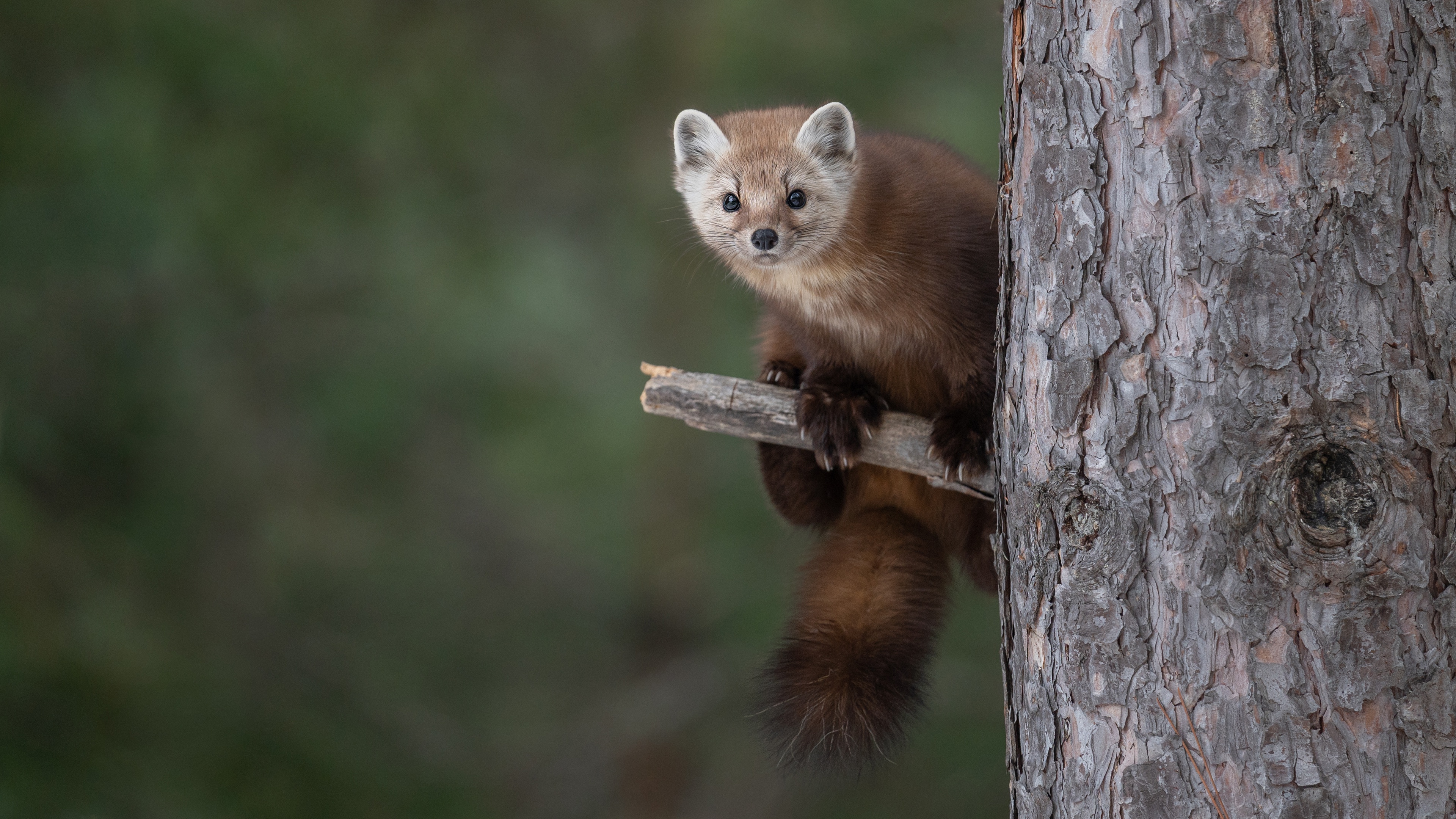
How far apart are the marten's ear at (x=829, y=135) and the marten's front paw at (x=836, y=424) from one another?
0.72 metres

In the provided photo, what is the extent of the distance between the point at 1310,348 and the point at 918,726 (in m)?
1.57

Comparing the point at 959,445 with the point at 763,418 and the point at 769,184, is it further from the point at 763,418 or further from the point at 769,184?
the point at 769,184

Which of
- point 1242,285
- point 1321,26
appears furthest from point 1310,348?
point 1321,26

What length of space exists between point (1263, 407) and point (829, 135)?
183cm

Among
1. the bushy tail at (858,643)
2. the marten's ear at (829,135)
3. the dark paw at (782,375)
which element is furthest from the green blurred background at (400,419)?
the marten's ear at (829,135)

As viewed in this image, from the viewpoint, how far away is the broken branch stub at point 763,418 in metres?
2.98

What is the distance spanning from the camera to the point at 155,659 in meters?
5.00

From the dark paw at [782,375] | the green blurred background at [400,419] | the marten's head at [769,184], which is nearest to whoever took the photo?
the marten's head at [769,184]

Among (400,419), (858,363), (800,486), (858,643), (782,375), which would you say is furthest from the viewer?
(400,419)

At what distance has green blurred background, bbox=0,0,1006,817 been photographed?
4754mm

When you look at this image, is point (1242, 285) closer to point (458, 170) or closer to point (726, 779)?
point (458, 170)

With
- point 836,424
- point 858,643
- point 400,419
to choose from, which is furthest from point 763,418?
point 400,419

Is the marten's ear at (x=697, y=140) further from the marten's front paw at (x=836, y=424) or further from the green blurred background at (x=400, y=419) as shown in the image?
the marten's front paw at (x=836, y=424)

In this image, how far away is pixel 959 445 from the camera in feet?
9.75
